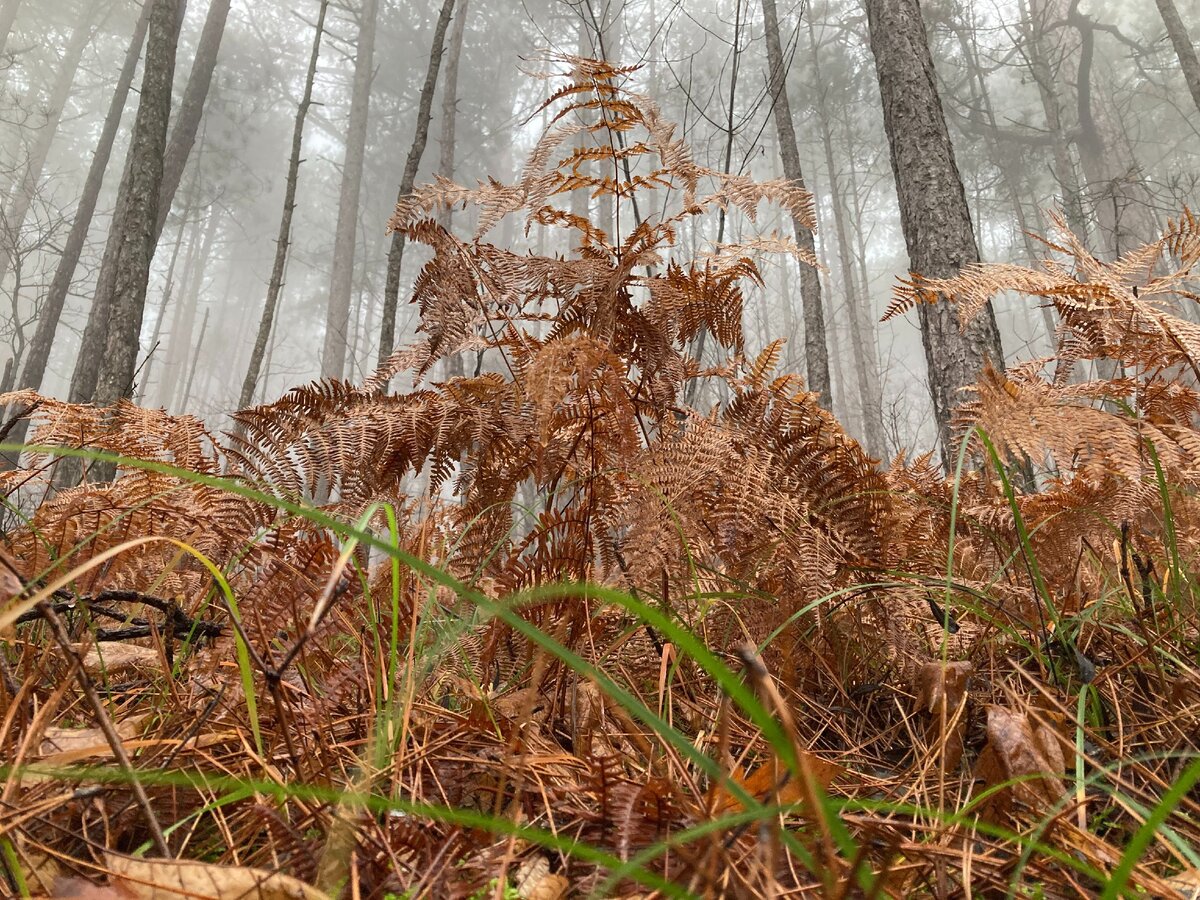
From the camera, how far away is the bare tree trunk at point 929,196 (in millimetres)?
3352

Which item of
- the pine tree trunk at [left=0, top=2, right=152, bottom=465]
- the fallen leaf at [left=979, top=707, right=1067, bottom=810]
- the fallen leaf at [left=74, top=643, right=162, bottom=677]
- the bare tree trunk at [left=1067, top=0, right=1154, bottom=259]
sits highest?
the bare tree trunk at [left=1067, top=0, right=1154, bottom=259]

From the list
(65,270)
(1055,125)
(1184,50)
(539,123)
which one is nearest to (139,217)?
(65,270)

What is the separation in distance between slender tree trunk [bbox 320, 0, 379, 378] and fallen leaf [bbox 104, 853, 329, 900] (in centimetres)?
1123

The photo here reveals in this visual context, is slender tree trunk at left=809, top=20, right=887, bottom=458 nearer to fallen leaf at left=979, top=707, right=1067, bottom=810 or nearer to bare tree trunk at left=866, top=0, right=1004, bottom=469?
bare tree trunk at left=866, top=0, right=1004, bottom=469

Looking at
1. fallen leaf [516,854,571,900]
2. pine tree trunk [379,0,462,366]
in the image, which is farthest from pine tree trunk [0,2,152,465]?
fallen leaf [516,854,571,900]

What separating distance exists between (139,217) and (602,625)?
5.42 metres

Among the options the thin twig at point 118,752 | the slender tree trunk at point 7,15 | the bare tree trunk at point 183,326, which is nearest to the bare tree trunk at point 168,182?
the thin twig at point 118,752

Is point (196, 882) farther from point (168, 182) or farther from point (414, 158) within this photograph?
point (168, 182)

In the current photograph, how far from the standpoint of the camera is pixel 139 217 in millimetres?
5094

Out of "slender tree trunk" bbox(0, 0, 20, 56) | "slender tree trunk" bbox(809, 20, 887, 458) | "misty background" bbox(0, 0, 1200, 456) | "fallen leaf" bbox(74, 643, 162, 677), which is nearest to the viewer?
"fallen leaf" bbox(74, 643, 162, 677)

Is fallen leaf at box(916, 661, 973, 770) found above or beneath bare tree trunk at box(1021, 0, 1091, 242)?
beneath

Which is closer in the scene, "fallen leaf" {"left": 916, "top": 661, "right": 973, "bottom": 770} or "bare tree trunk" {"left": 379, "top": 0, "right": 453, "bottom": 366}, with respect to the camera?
"fallen leaf" {"left": 916, "top": 661, "right": 973, "bottom": 770}

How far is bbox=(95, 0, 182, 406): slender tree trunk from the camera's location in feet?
16.2

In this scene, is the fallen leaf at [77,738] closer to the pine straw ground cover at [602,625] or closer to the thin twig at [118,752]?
the pine straw ground cover at [602,625]
